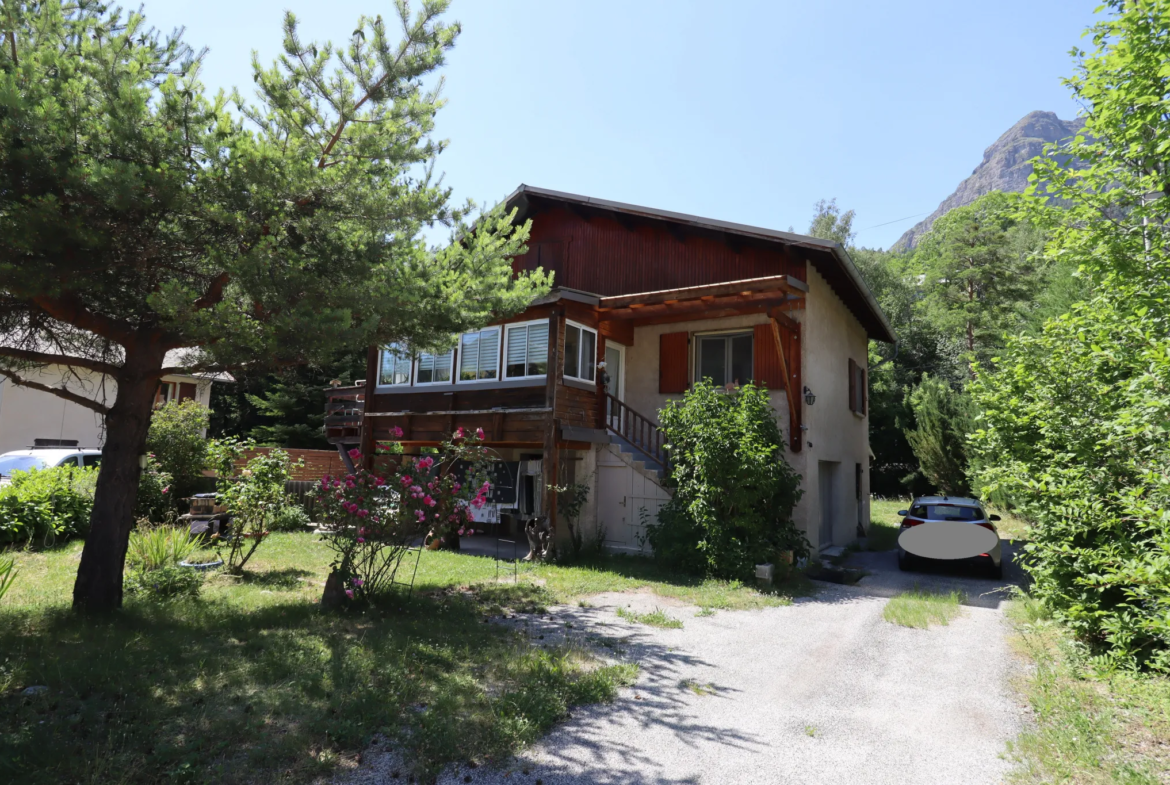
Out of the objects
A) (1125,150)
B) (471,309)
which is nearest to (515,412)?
(471,309)

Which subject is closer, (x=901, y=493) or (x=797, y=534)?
(x=797, y=534)

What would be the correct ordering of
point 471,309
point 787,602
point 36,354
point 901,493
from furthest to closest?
point 901,493 → point 787,602 → point 471,309 → point 36,354

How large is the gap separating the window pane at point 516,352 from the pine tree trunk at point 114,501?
746 centimetres

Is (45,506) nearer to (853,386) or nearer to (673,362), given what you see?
(673,362)

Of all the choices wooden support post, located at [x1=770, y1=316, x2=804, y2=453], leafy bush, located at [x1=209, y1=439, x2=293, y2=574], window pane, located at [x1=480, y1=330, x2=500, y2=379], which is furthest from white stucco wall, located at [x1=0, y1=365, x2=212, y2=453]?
wooden support post, located at [x1=770, y1=316, x2=804, y2=453]

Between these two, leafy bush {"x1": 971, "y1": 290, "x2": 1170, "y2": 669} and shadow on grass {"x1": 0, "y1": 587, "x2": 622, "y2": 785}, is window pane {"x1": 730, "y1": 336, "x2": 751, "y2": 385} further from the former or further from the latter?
shadow on grass {"x1": 0, "y1": 587, "x2": 622, "y2": 785}

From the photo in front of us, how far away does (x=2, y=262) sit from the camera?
5430mm

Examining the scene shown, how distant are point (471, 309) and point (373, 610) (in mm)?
3790

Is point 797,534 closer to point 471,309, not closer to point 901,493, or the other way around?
point 471,309

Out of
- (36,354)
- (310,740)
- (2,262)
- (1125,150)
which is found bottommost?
(310,740)

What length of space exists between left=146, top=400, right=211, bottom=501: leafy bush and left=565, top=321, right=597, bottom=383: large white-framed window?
883 centimetres

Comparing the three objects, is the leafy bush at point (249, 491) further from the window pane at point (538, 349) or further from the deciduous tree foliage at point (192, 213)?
the window pane at point (538, 349)

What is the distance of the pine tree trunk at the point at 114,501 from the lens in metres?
6.78

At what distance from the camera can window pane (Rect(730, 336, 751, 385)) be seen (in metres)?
14.0
